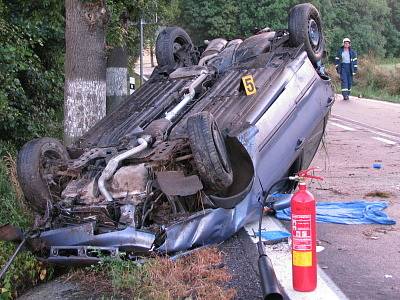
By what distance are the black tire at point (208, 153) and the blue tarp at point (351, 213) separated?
1.56m

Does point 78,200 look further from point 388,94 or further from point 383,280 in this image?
point 388,94

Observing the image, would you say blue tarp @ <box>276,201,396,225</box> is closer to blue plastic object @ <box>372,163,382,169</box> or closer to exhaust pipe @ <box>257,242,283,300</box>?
exhaust pipe @ <box>257,242,283,300</box>

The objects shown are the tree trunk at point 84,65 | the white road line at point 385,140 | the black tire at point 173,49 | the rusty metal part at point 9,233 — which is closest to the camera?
the rusty metal part at point 9,233

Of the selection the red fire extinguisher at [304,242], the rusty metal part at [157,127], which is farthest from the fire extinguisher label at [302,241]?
the rusty metal part at [157,127]

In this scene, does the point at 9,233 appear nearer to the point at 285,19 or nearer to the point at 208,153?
the point at 208,153

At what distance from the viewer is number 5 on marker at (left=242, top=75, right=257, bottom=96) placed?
18.7ft

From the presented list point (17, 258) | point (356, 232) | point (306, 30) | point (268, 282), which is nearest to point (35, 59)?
point (306, 30)

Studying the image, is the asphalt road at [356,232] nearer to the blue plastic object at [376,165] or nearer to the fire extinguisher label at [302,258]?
the blue plastic object at [376,165]


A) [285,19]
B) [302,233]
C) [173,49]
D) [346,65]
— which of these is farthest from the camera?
[285,19]

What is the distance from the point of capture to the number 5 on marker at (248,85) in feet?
18.7

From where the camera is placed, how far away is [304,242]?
396cm

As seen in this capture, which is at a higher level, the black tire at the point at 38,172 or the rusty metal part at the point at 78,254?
the black tire at the point at 38,172

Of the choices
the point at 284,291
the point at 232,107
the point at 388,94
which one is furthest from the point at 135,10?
the point at 388,94

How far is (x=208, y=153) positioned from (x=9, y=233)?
162cm
